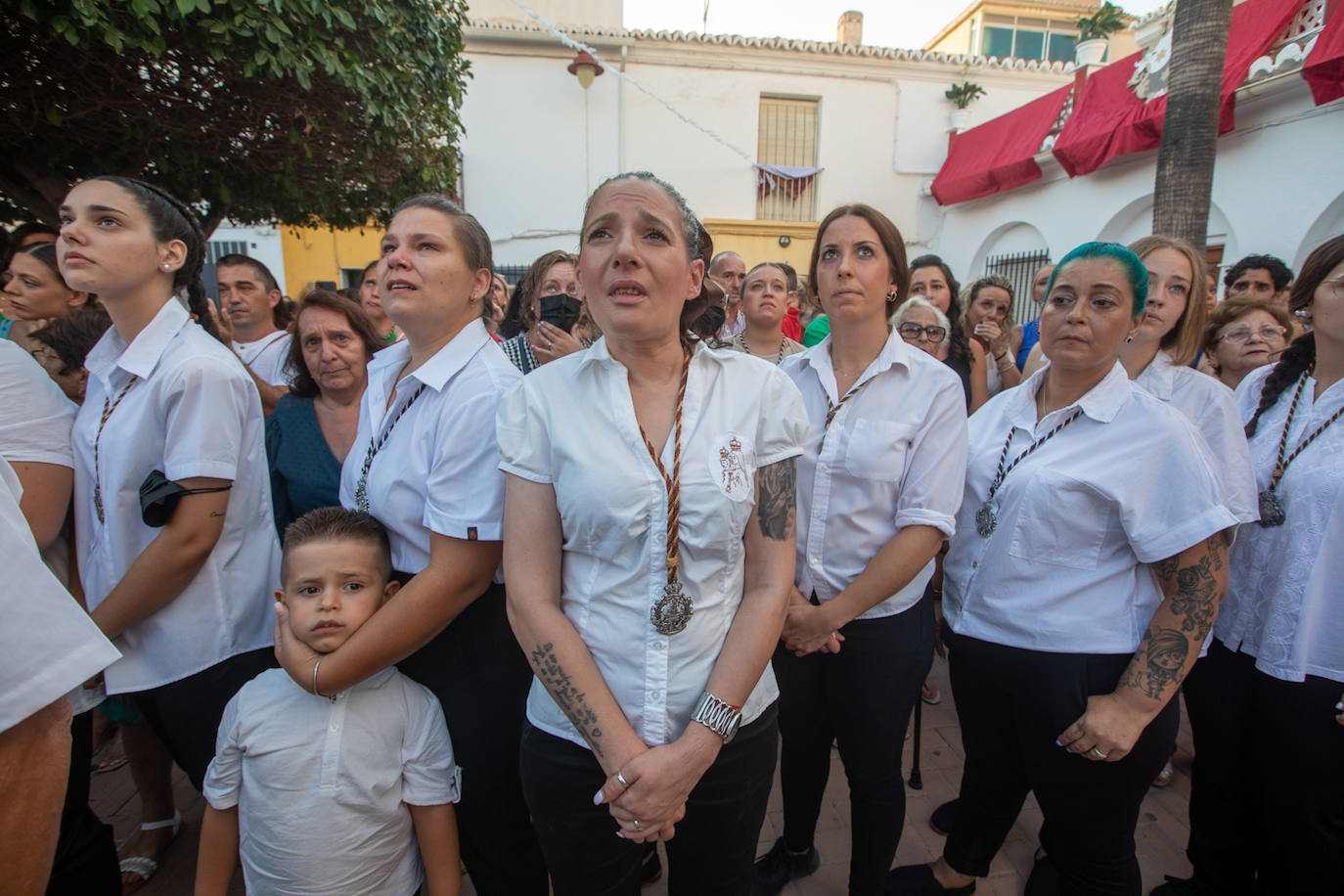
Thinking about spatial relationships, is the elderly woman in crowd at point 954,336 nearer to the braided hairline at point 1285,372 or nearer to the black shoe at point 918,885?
the braided hairline at point 1285,372

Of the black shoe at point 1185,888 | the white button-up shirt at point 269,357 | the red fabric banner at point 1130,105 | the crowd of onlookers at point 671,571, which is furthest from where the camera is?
the red fabric banner at point 1130,105

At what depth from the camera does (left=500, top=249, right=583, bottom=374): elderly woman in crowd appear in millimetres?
2576

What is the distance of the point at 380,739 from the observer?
1694 mm

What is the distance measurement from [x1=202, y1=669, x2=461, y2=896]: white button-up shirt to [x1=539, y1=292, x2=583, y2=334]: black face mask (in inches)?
58.9

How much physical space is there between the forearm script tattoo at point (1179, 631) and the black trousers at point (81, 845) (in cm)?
285

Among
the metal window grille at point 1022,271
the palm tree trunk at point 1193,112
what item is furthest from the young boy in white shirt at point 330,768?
the metal window grille at point 1022,271

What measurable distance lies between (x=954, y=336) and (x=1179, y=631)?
2.49 m

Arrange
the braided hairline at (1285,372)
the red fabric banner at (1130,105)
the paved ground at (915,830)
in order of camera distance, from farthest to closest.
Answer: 1. the red fabric banner at (1130,105)
2. the paved ground at (915,830)
3. the braided hairline at (1285,372)

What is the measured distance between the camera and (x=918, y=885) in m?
2.29

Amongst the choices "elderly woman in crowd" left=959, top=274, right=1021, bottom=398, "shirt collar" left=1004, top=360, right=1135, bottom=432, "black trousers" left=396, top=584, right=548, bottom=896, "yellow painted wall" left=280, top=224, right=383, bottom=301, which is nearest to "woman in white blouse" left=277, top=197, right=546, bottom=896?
"black trousers" left=396, top=584, right=548, bottom=896

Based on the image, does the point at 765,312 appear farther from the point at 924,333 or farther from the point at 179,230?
the point at 179,230

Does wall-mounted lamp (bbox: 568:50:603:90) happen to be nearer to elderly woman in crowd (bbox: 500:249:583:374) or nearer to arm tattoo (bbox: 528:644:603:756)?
elderly woman in crowd (bbox: 500:249:583:374)

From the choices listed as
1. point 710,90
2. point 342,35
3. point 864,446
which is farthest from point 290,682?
point 710,90

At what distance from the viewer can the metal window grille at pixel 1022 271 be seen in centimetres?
1140
